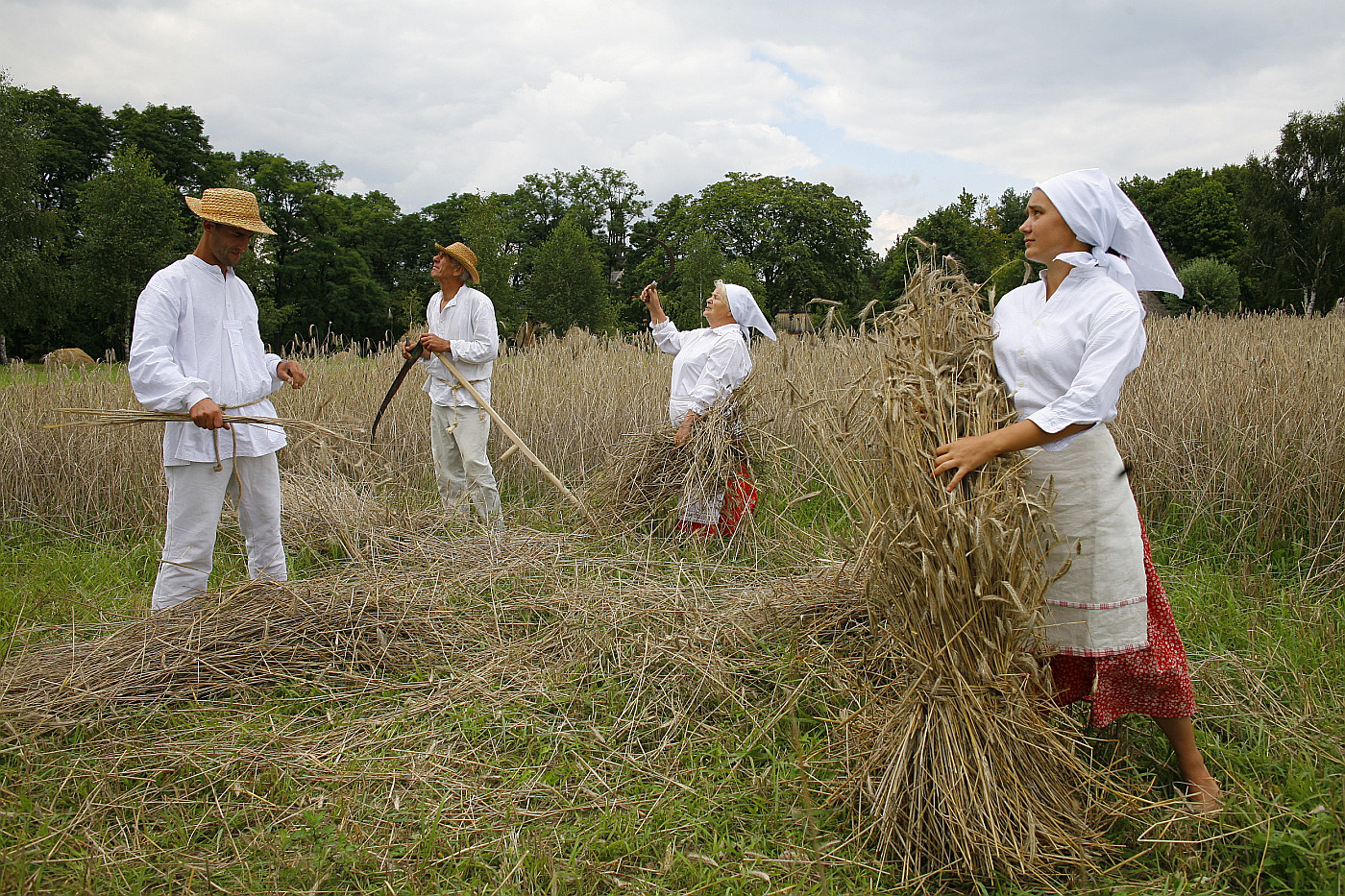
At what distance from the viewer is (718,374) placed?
399 cm

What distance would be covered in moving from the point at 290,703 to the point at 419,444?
3.48m

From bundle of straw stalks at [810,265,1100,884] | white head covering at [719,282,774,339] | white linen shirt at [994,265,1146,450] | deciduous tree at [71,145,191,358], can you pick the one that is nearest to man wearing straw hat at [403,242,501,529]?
white head covering at [719,282,774,339]

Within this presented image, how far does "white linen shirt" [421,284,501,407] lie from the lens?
4.40 meters

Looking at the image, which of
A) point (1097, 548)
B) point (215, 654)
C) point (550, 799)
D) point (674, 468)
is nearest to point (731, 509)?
point (674, 468)

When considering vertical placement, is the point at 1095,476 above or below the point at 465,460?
above

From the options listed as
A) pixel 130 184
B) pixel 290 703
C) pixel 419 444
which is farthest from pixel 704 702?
pixel 130 184

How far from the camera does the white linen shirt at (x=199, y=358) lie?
2.67m

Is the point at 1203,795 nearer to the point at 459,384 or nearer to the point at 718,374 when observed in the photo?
the point at 718,374

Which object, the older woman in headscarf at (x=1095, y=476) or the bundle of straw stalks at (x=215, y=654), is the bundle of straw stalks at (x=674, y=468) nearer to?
the bundle of straw stalks at (x=215, y=654)

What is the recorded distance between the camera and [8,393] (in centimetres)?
546

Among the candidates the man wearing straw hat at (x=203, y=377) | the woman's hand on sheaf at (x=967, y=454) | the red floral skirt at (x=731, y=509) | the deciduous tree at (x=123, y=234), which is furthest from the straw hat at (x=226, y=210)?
the deciduous tree at (x=123, y=234)

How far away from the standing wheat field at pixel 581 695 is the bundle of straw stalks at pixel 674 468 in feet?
0.48

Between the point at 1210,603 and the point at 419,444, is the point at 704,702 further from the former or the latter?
the point at 419,444

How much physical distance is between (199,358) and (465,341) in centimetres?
164
